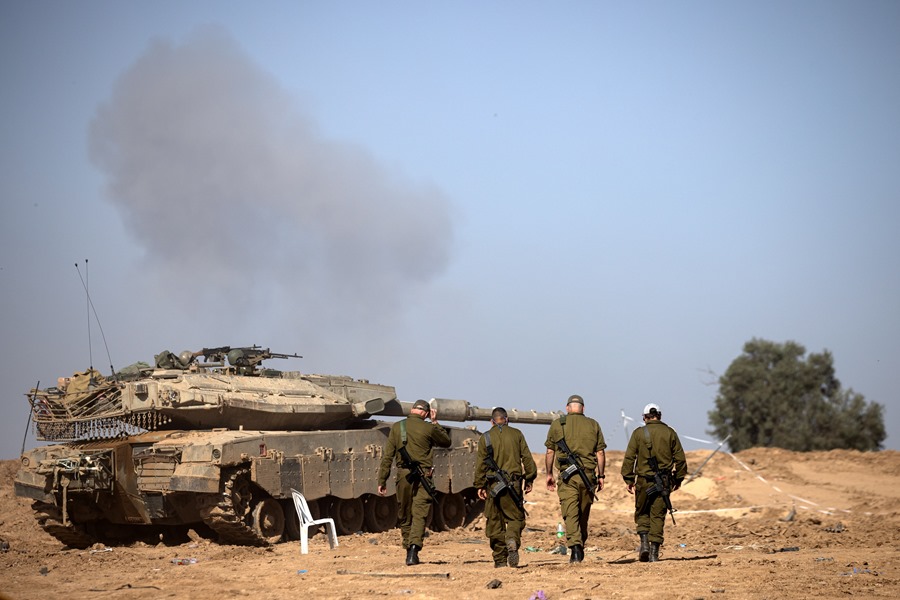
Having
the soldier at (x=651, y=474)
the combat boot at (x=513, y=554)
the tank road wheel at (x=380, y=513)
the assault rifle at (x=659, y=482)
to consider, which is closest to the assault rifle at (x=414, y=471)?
the combat boot at (x=513, y=554)

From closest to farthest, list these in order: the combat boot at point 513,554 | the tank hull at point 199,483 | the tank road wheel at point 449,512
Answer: the combat boot at point 513,554, the tank hull at point 199,483, the tank road wheel at point 449,512

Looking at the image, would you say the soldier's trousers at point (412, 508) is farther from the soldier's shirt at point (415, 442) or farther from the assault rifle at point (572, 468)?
the assault rifle at point (572, 468)

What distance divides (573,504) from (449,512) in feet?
33.3

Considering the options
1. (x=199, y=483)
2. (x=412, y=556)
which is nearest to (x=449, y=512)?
(x=199, y=483)

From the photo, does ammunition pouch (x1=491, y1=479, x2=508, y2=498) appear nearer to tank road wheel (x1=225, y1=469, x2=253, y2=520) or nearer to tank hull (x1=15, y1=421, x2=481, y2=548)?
tank hull (x1=15, y1=421, x2=481, y2=548)

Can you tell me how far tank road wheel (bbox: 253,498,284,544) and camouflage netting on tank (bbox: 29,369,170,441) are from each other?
83.1 inches

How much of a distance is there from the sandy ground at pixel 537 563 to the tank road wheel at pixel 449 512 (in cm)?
37

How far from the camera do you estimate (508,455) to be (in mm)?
14055

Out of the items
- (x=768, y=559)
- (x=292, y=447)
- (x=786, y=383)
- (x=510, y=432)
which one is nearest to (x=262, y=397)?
(x=292, y=447)

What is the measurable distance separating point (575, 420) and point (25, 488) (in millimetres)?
10358

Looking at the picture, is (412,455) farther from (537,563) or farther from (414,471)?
(537,563)

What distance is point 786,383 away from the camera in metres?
53.4

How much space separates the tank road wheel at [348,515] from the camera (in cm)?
2094

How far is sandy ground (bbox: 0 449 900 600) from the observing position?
11703mm
